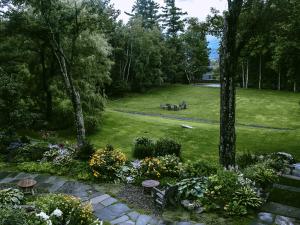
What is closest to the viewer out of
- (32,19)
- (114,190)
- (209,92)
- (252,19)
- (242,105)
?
(114,190)

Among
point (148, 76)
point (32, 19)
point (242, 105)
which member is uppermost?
point (32, 19)

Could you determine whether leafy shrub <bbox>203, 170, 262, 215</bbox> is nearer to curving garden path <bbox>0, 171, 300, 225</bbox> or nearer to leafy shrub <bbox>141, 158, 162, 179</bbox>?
curving garden path <bbox>0, 171, 300, 225</bbox>

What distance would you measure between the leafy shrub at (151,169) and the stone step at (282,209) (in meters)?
3.88

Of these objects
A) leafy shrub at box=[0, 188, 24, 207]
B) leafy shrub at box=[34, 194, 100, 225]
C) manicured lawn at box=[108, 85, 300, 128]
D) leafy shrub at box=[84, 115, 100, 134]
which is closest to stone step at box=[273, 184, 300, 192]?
leafy shrub at box=[34, 194, 100, 225]

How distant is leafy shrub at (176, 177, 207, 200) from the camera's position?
31.0 feet

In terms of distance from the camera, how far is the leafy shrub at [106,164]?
38.8 ft

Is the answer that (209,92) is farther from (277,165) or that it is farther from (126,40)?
(277,165)

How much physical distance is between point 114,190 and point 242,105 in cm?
3017

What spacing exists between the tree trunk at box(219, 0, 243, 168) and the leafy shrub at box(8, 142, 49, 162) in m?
8.10

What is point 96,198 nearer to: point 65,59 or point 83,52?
point 65,59

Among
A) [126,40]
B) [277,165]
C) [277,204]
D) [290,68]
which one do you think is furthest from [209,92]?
[277,204]

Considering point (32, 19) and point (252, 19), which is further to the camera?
point (32, 19)

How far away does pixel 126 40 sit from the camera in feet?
161

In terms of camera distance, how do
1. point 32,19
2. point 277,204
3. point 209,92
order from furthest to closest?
point 209,92
point 32,19
point 277,204
